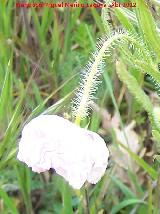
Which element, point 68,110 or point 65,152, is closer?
point 65,152

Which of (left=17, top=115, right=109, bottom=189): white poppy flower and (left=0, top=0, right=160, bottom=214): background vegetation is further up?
(left=17, top=115, right=109, bottom=189): white poppy flower

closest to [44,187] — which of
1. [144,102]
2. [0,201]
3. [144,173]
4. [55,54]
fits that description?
[0,201]

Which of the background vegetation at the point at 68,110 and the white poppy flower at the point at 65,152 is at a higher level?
the white poppy flower at the point at 65,152

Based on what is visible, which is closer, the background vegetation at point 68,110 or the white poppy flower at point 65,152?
the white poppy flower at point 65,152

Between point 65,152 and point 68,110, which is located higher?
point 65,152
